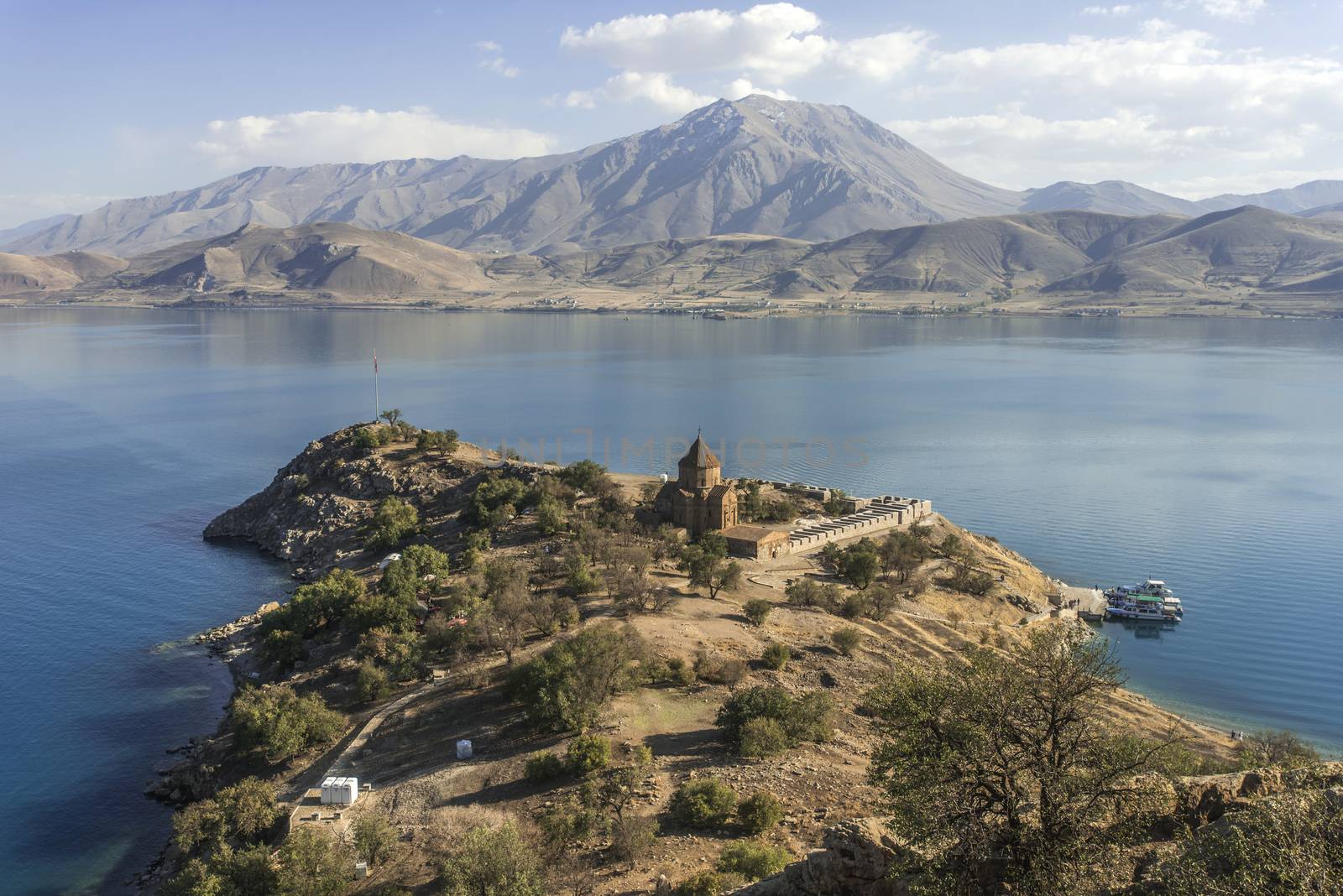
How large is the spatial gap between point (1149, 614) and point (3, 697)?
169 feet

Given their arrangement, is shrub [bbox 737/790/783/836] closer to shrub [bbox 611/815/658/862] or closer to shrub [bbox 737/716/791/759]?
shrub [bbox 611/815/658/862]

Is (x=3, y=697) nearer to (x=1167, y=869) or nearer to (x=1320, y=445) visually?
(x=1167, y=869)

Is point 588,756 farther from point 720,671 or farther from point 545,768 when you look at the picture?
point 720,671

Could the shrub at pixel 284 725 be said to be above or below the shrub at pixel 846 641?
below

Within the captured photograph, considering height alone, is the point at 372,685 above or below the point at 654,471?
below

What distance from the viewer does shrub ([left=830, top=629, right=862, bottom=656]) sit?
1161 inches

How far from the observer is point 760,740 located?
70.0 feet

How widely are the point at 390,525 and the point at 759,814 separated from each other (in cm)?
3480

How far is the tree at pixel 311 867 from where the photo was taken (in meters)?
18.0

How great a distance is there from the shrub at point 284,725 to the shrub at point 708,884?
15.2 metres

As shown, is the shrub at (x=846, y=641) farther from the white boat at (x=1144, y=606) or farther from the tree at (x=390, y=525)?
the tree at (x=390, y=525)

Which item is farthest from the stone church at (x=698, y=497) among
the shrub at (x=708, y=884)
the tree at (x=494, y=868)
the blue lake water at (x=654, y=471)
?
the shrub at (x=708, y=884)

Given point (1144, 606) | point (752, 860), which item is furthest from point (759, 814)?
point (1144, 606)

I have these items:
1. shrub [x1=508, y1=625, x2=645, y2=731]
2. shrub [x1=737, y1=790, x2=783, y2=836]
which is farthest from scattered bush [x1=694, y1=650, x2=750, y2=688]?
shrub [x1=737, y1=790, x2=783, y2=836]
